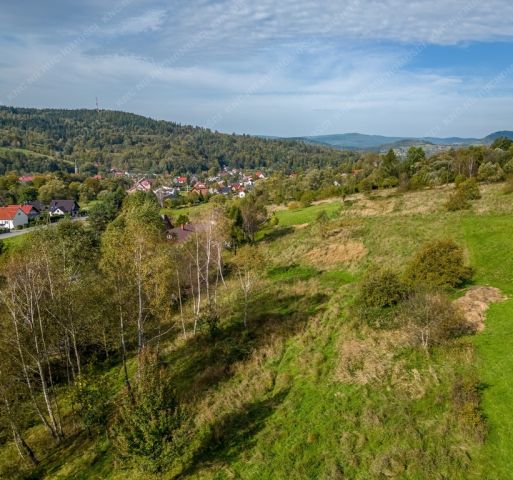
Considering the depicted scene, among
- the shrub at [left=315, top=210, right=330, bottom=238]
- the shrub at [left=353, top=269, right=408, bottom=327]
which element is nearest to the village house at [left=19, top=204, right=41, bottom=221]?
the shrub at [left=315, top=210, right=330, bottom=238]

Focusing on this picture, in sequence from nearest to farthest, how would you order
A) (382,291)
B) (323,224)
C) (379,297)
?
1. (379,297)
2. (382,291)
3. (323,224)

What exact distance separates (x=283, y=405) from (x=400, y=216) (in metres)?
36.8

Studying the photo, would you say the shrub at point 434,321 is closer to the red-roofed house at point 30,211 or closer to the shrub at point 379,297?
the shrub at point 379,297

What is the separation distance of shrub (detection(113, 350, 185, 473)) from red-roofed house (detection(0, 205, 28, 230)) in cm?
9992

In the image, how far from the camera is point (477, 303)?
2398cm

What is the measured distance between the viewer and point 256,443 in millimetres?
16953

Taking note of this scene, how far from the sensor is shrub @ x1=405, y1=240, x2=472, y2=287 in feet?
87.7

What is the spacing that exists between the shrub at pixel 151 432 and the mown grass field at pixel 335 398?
167 cm

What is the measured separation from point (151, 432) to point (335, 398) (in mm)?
8953

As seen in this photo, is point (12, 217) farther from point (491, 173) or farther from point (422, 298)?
point (491, 173)

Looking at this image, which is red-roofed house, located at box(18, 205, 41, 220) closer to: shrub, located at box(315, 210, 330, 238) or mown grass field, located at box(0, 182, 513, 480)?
shrub, located at box(315, 210, 330, 238)

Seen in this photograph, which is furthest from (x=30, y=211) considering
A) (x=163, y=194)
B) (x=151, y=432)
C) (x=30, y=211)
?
(x=151, y=432)

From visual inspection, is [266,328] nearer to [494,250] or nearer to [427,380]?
[427,380]

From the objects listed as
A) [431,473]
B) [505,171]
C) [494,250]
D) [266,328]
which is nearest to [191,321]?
[266,328]
